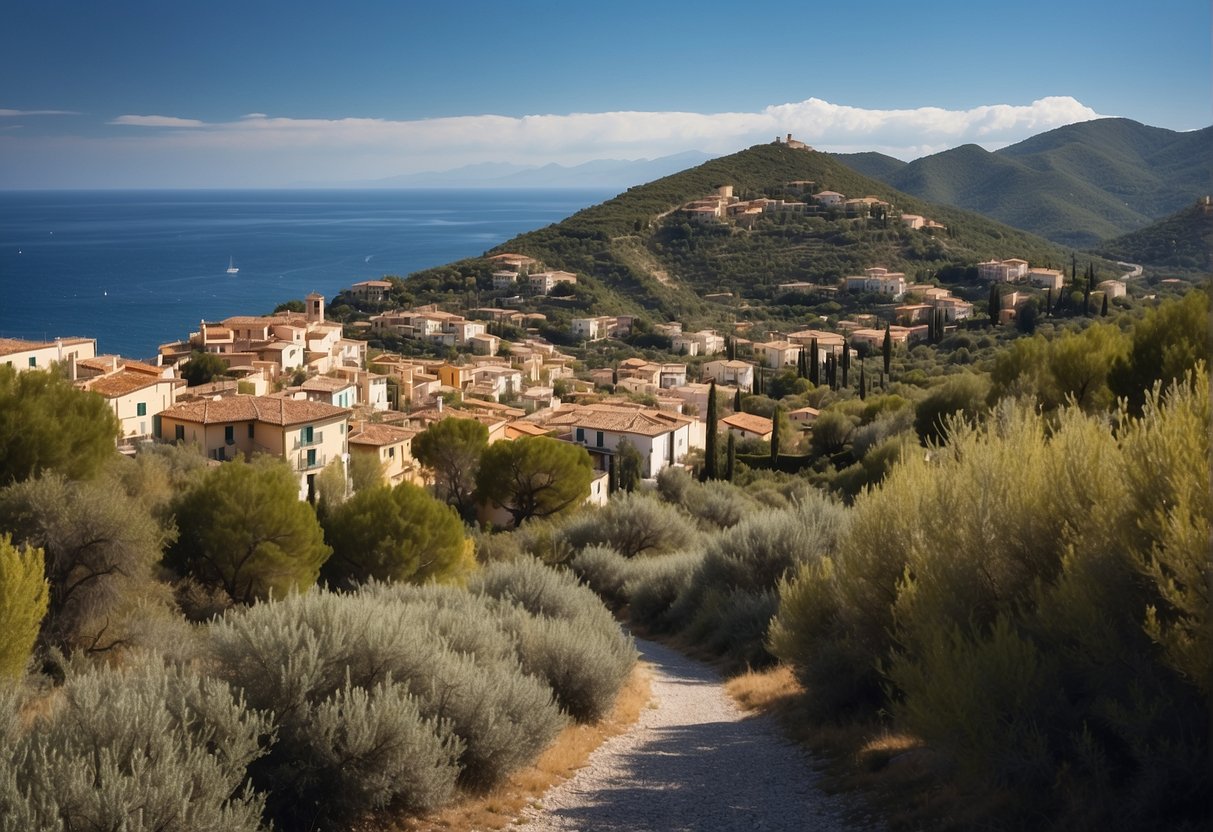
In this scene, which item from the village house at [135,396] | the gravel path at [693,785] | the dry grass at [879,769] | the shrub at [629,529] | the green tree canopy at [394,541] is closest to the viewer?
the dry grass at [879,769]

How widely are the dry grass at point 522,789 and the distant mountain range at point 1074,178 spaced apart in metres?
106

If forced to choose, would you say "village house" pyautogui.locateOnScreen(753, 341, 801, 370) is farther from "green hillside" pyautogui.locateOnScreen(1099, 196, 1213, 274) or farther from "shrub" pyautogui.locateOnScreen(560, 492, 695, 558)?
"shrub" pyautogui.locateOnScreen(560, 492, 695, 558)

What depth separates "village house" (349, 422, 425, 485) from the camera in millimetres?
31672

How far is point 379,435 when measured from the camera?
3306 cm

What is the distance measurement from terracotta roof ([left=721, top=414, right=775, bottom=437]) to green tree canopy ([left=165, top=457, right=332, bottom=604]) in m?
26.9

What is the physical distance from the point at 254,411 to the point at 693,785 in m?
24.5

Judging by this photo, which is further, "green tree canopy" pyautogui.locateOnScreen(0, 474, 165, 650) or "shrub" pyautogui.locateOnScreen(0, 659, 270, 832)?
"green tree canopy" pyautogui.locateOnScreen(0, 474, 165, 650)

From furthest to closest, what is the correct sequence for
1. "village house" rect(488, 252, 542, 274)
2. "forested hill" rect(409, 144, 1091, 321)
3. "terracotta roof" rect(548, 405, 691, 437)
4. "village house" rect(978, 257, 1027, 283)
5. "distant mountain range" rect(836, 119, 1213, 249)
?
"distant mountain range" rect(836, 119, 1213, 249), "village house" rect(488, 252, 542, 274), "forested hill" rect(409, 144, 1091, 321), "village house" rect(978, 257, 1027, 283), "terracotta roof" rect(548, 405, 691, 437)

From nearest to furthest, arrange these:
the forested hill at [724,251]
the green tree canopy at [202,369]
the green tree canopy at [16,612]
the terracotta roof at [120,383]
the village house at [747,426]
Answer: the green tree canopy at [16,612] → the terracotta roof at [120,383] → the green tree canopy at [202,369] → the village house at [747,426] → the forested hill at [724,251]

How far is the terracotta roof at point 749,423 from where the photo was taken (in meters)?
42.7

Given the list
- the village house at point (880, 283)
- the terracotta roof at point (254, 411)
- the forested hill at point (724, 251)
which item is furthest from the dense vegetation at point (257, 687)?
the village house at point (880, 283)

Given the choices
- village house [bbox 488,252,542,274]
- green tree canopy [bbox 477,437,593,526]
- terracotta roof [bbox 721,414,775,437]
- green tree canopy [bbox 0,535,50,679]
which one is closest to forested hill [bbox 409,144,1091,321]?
village house [bbox 488,252,542,274]

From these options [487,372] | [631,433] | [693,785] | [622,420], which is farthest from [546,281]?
[693,785]

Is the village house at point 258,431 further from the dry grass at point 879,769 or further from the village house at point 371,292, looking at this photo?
the village house at point 371,292
